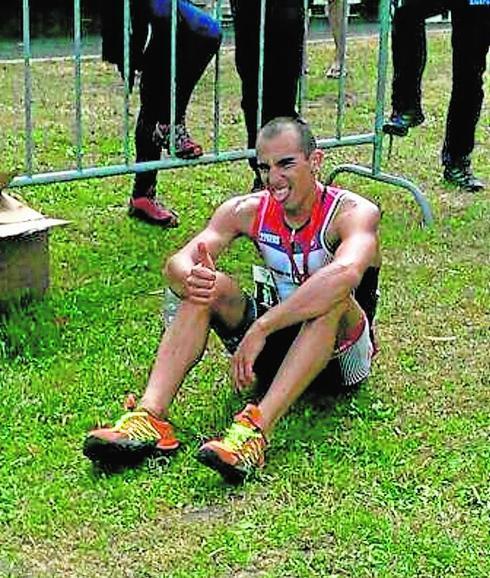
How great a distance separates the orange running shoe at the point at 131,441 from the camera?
3223 millimetres

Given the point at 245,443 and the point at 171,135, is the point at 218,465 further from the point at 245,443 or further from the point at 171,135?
the point at 171,135

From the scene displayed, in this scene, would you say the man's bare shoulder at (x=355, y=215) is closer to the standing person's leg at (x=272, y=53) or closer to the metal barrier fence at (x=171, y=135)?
the metal barrier fence at (x=171, y=135)

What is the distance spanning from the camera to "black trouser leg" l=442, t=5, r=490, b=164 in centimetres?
581

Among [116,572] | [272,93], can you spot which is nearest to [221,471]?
[116,572]

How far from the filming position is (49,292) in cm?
447

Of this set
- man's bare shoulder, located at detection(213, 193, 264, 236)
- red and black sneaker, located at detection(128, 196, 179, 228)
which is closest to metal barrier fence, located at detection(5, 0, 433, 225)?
red and black sneaker, located at detection(128, 196, 179, 228)

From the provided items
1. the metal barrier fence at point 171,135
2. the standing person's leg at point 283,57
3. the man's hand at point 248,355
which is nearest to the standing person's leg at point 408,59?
the metal barrier fence at point 171,135

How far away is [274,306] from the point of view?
3.58 meters

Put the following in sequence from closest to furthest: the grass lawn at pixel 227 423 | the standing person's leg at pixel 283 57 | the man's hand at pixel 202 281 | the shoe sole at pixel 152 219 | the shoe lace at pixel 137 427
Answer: the grass lawn at pixel 227 423, the shoe lace at pixel 137 427, the man's hand at pixel 202 281, the standing person's leg at pixel 283 57, the shoe sole at pixel 152 219

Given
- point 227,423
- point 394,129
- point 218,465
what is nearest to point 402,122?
point 394,129

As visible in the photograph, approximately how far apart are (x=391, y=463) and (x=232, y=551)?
61 centimetres

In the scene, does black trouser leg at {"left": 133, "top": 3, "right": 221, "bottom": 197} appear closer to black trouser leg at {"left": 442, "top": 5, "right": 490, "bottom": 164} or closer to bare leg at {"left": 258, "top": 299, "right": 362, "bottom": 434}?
black trouser leg at {"left": 442, "top": 5, "right": 490, "bottom": 164}

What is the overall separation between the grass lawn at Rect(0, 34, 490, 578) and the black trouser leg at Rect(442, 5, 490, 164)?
1.32 ft

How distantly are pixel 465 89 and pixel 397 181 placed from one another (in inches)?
28.2
